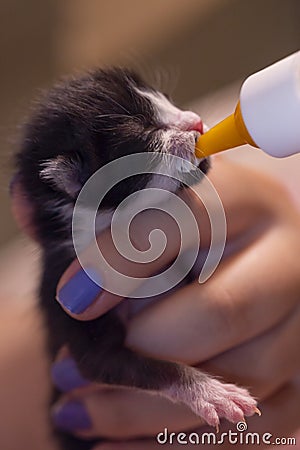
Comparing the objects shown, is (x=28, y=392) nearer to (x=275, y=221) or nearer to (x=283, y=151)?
(x=275, y=221)

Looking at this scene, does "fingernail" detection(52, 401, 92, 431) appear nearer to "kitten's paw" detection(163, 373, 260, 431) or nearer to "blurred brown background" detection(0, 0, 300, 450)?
"blurred brown background" detection(0, 0, 300, 450)

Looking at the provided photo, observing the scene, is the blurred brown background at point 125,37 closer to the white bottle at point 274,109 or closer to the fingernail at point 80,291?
the fingernail at point 80,291

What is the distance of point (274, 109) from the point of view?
1.31 ft

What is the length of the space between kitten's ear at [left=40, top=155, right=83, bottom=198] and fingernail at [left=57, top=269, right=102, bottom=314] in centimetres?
7

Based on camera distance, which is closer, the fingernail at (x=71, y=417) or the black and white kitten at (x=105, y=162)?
the black and white kitten at (x=105, y=162)

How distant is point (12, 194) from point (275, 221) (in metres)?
0.22

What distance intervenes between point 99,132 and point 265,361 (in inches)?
8.1

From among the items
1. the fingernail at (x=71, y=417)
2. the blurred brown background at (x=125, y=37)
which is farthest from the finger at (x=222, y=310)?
the blurred brown background at (x=125, y=37)

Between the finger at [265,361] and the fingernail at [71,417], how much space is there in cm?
14

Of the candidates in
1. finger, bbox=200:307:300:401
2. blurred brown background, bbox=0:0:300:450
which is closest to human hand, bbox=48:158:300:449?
finger, bbox=200:307:300:401

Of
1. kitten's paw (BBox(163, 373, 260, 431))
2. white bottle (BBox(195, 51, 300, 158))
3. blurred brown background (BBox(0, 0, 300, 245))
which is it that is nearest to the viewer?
white bottle (BBox(195, 51, 300, 158))

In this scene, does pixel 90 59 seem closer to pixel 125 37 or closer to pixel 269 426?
pixel 125 37

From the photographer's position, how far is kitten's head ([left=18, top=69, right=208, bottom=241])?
0.52 m

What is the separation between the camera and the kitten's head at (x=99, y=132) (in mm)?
519
